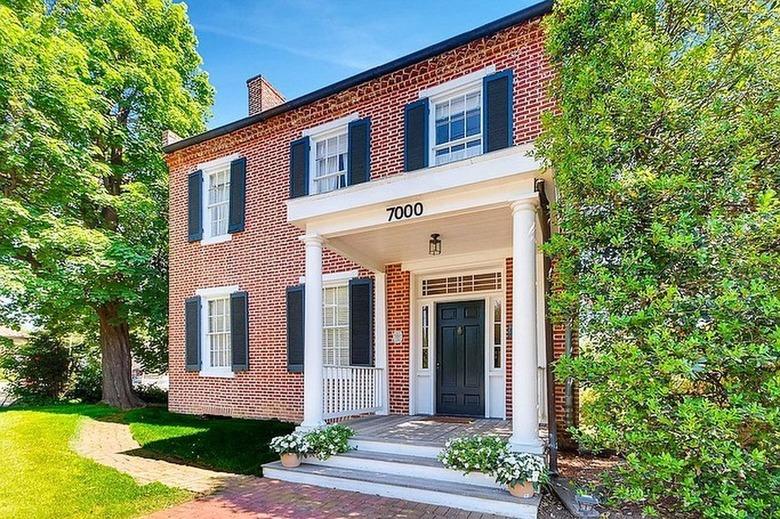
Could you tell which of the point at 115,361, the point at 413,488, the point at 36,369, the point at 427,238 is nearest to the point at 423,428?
the point at 413,488

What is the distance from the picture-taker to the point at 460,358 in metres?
7.52

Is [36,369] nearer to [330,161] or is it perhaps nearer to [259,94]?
→ [259,94]

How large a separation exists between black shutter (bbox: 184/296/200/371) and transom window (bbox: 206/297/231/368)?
237 millimetres

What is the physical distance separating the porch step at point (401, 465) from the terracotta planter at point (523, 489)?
0.29m

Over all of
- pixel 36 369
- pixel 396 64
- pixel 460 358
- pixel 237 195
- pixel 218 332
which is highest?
pixel 396 64

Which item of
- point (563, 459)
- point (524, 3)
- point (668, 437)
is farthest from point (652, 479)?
point (524, 3)

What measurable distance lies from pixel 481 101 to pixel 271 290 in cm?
549

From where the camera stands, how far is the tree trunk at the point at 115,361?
40.8 ft

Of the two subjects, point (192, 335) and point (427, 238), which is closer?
point (427, 238)

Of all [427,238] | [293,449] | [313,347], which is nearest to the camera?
[293,449]

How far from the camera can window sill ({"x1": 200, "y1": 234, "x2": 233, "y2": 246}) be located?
32.8ft

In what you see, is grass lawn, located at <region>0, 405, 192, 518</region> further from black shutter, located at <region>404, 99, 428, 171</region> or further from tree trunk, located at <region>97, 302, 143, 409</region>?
black shutter, located at <region>404, 99, 428, 171</region>

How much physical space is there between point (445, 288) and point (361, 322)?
1670mm

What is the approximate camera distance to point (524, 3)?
7.12m
